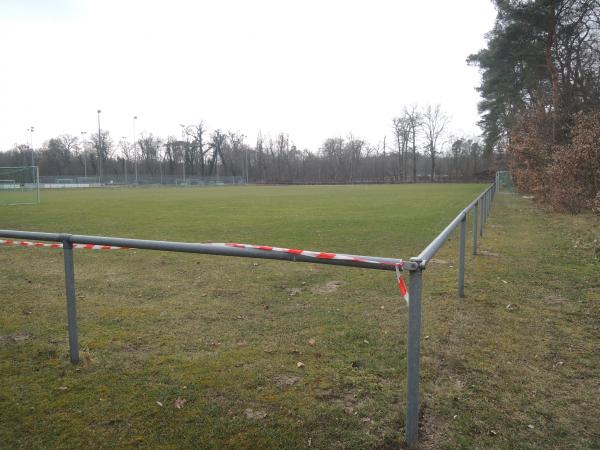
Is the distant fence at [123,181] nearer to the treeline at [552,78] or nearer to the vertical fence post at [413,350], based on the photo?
the treeline at [552,78]

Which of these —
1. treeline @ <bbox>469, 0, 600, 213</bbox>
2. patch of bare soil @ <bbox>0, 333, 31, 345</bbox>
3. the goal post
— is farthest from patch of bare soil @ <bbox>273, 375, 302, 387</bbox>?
the goal post

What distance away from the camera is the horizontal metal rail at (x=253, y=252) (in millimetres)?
2580

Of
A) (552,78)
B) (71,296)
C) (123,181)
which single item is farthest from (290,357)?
(123,181)

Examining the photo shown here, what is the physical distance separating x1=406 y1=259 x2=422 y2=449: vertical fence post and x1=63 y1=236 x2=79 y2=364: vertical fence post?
8.51ft

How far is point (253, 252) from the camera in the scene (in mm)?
2889

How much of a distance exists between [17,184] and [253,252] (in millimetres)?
36587

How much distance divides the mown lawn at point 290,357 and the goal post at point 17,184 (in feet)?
85.6

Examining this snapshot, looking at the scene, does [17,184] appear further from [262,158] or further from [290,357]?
[262,158]

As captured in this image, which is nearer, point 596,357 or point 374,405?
point 374,405

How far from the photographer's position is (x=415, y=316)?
101 inches

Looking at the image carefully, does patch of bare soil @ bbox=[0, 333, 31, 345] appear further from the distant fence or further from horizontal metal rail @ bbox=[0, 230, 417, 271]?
the distant fence

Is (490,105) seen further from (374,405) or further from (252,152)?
(252,152)

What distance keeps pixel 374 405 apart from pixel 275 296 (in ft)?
10.2

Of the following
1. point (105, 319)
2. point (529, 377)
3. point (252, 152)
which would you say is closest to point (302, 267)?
point (105, 319)
